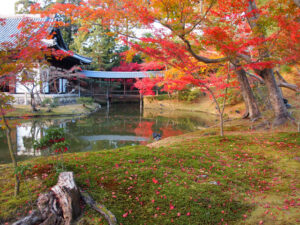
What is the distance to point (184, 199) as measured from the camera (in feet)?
8.86

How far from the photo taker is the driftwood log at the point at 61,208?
2238 millimetres

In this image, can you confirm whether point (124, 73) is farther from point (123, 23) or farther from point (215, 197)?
point (215, 197)

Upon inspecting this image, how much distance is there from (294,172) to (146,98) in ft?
56.6

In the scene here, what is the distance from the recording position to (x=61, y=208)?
7.69 ft

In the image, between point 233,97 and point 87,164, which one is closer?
point 87,164

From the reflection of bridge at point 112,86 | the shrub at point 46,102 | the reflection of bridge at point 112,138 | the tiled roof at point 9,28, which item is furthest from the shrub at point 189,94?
the tiled roof at point 9,28

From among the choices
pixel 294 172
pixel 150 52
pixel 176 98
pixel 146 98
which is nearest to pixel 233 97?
pixel 176 98

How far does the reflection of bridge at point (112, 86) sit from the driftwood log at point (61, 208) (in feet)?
62.8

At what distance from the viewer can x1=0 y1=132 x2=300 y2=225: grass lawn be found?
95.6 inches

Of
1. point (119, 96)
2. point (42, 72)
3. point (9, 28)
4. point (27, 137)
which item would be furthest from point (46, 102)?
point (119, 96)

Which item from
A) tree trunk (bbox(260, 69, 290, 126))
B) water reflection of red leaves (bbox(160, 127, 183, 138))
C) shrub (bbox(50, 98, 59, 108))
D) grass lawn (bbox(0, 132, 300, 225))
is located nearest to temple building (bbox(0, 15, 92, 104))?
shrub (bbox(50, 98, 59, 108))

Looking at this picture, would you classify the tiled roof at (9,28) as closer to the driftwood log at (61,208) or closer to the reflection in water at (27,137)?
the reflection in water at (27,137)

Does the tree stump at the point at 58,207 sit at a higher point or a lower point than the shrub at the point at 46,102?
lower

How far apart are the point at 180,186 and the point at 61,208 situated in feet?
4.77
